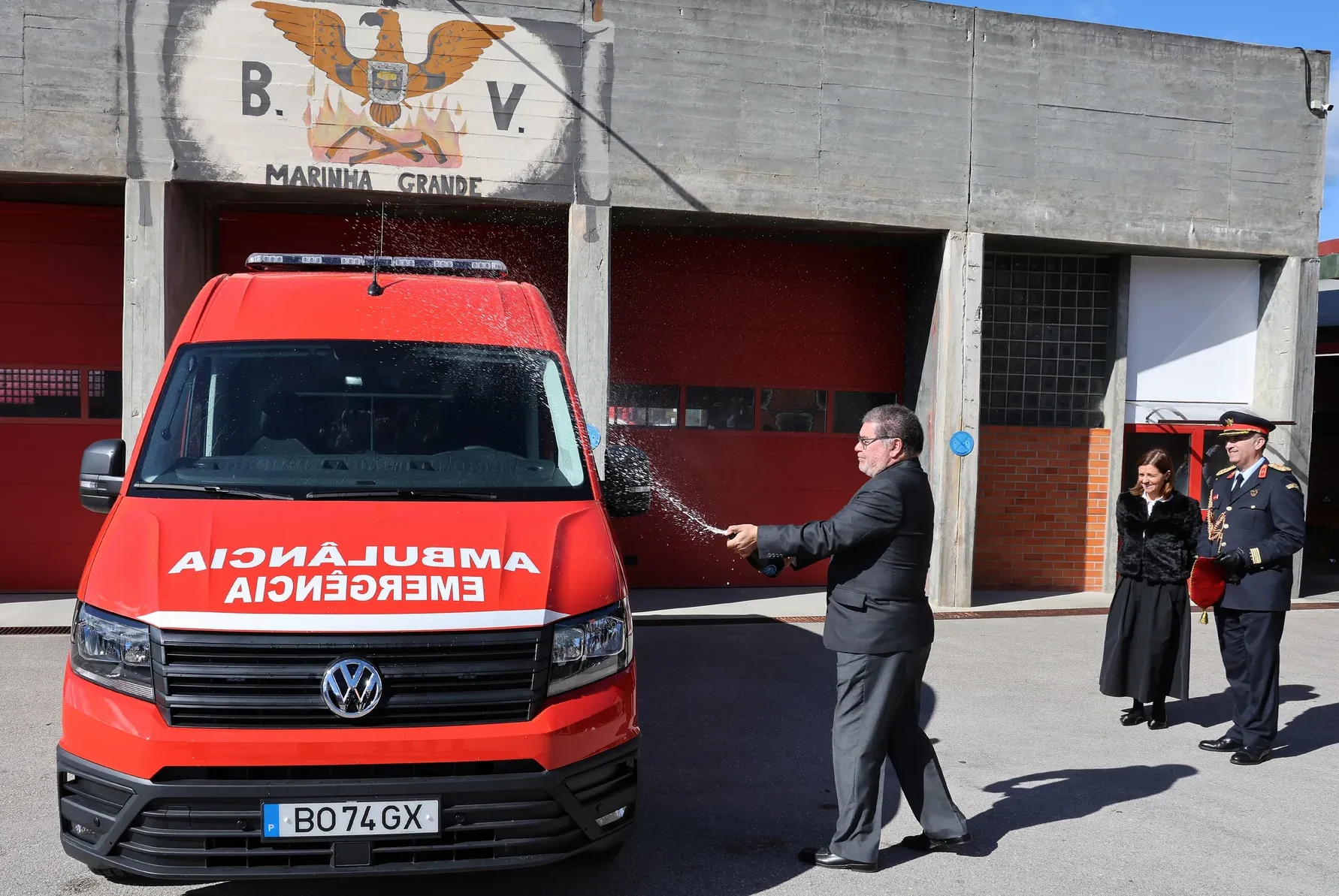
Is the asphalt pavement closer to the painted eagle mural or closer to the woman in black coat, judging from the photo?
the woman in black coat

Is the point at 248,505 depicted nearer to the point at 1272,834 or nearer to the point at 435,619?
the point at 435,619

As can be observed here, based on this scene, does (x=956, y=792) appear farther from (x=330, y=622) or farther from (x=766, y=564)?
(x=330, y=622)

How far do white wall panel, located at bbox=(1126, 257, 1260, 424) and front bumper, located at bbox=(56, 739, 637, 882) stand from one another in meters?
11.2

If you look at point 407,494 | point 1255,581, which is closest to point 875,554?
point 407,494

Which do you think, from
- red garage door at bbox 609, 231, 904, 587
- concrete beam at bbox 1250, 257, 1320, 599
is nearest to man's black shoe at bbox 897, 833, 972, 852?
red garage door at bbox 609, 231, 904, 587

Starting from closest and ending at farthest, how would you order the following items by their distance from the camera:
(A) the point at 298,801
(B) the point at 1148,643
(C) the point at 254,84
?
(A) the point at 298,801 < (B) the point at 1148,643 < (C) the point at 254,84

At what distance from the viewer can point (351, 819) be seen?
10.8 feet

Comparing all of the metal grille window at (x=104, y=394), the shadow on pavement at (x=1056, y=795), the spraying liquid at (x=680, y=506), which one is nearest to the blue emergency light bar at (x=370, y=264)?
the shadow on pavement at (x=1056, y=795)

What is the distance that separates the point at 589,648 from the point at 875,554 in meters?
1.31

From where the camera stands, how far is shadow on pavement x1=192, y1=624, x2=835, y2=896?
4.29 m

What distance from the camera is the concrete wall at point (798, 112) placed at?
375 inches

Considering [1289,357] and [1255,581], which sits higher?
[1289,357]

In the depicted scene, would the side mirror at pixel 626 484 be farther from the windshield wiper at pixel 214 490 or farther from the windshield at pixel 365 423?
the windshield wiper at pixel 214 490

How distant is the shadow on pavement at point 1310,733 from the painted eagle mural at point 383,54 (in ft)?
27.7
